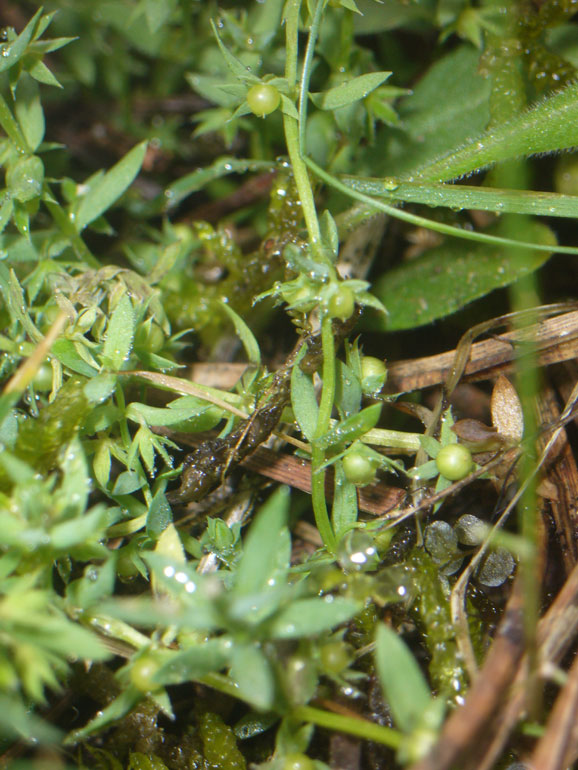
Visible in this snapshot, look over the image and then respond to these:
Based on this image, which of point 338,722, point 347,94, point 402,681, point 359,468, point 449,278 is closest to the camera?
point 402,681

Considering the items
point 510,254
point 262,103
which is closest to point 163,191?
point 262,103

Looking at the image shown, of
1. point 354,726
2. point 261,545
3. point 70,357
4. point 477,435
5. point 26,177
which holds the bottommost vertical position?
point 354,726

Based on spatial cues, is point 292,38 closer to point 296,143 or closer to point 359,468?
point 296,143

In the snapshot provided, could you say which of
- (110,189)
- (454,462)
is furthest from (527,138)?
(110,189)

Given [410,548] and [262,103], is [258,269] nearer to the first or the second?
[262,103]

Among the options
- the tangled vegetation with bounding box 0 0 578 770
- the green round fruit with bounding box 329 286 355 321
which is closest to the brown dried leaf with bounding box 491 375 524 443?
the tangled vegetation with bounding box 0 0 578 770

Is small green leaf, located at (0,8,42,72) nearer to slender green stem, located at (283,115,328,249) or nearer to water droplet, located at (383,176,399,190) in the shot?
slender green stem, located at (283,115,328,249)
